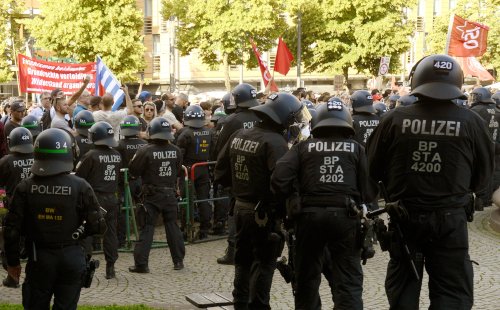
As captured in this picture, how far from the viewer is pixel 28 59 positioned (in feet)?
60.6

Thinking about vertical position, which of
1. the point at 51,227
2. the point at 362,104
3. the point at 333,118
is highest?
the point at 333,118

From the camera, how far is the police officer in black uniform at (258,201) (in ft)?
26.1

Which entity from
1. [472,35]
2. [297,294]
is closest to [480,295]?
[297,294]

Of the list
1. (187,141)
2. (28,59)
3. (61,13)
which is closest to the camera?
(187,141)

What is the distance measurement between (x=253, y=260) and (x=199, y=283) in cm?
251

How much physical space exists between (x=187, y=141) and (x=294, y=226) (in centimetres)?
620

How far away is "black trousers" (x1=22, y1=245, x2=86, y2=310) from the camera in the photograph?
273 inches

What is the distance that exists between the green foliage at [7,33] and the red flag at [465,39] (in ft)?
96.0

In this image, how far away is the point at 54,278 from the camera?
275 inches

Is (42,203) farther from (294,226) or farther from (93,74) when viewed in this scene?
(93,74)

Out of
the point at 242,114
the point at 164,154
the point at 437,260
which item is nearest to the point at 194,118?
the point at 164,154

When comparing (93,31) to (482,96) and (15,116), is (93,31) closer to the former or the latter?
(15,116)

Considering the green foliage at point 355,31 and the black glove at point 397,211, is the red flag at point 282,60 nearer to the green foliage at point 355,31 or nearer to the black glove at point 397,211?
the black glove at point 397,211

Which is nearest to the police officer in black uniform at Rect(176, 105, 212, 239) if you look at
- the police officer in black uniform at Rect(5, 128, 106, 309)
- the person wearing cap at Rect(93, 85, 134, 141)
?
the person wearing cap at Rect(93, 85, 134, 141)
